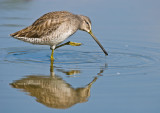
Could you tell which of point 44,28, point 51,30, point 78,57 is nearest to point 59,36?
point 51,30

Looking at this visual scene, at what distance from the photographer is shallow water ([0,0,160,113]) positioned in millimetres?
4328

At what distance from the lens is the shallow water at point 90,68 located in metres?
4.33

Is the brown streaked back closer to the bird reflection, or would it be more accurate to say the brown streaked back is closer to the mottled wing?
the mottled wing

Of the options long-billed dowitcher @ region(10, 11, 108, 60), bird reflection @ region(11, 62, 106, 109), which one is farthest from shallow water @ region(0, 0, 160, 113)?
long-billed dowitcher @ region(10, 11, 108, 60)

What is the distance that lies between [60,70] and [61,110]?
1.58m

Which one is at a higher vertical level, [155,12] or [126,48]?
[155,12]

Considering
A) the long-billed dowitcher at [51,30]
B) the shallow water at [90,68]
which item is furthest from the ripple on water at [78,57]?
the long-billed dowitcher at [51,30]

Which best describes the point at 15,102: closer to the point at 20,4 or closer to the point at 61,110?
the point at 61,110

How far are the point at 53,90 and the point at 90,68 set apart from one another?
1.15 meters

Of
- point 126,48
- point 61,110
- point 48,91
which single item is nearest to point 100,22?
point 126,48

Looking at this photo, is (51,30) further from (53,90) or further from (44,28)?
(53,90)

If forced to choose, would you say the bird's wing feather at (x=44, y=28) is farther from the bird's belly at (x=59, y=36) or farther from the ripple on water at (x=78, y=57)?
the ripple on water at (x=78, y=57)

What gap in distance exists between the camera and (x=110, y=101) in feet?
14.3

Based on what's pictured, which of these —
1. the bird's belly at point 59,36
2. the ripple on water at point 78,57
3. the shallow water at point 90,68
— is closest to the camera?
the shallow water at point 90,68
